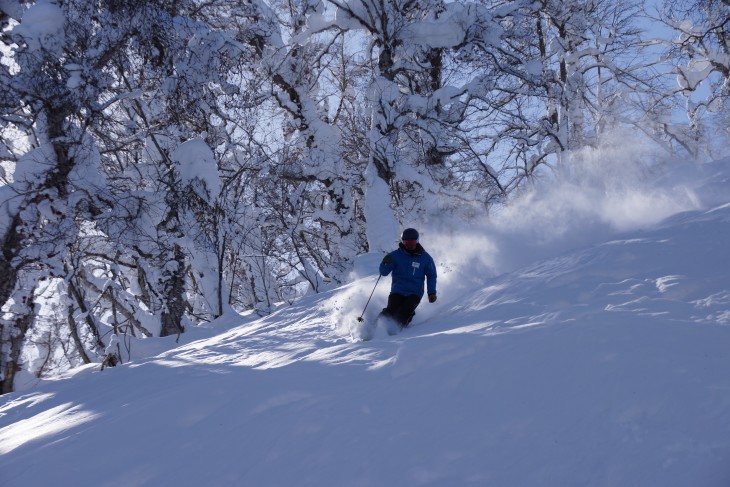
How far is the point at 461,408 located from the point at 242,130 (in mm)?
9563

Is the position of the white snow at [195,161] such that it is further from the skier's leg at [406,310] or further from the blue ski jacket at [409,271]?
the skier's leg at [406,310]

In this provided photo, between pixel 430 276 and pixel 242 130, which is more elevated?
pixel 242 130

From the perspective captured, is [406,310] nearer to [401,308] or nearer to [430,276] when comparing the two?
→ [401,308]

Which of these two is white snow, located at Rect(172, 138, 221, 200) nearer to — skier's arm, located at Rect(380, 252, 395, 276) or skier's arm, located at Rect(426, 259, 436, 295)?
skier's arm, located at Rect(380, 252, 395, 276)

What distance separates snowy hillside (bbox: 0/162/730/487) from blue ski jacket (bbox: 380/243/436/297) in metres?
1.75

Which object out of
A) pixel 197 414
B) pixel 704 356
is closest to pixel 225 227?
pixel 197 414

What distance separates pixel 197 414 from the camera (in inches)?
145

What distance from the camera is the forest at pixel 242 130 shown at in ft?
27.6

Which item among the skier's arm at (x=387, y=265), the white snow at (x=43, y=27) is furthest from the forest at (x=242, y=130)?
the skier's arm at (x=387, y=265)

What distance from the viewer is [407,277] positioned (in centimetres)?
740

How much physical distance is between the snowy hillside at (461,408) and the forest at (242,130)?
15.0ft

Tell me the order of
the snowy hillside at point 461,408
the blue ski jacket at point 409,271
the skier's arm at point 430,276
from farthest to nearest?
the skier's arm at point 430,276 < the blue ski jacket at point 409,271 < the snowy hillside at point 461,408

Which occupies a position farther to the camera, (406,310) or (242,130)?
(242,130)

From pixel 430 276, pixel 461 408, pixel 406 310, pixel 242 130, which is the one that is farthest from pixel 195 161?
pixel 461 408
